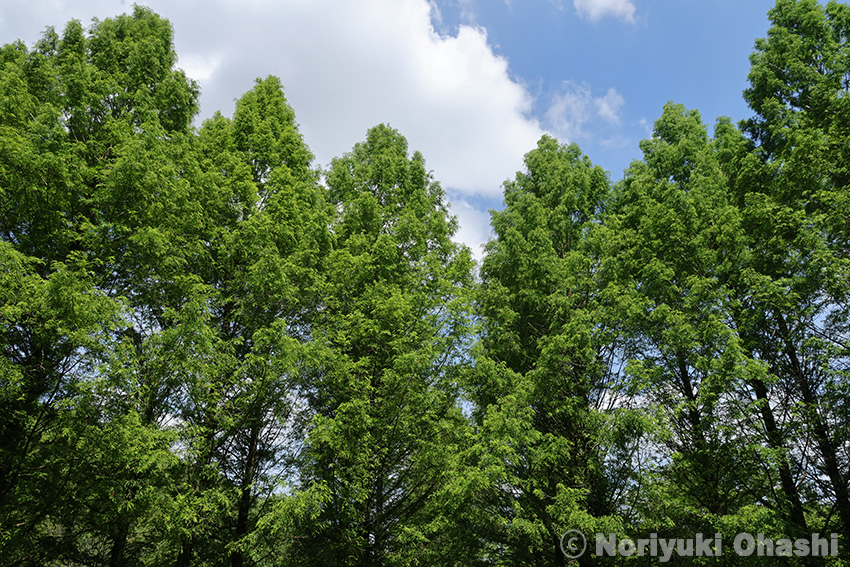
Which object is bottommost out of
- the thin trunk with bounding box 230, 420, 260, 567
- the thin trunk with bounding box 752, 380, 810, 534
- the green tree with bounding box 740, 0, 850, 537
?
the thin trunk with bounding box 230, 420, 260, 567

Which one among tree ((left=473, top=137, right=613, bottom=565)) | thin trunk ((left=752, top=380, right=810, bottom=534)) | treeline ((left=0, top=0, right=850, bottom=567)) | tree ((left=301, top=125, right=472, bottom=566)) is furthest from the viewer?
tree ((left=473, top=137, right=613, bottom=565))

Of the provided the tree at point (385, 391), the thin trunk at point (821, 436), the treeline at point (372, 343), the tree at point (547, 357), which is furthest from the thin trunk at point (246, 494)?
the thin trunk at point (821, 436)

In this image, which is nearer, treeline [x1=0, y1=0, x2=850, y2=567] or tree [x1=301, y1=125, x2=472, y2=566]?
treeline [x1=0, y1=0, x2=850, y2=567]

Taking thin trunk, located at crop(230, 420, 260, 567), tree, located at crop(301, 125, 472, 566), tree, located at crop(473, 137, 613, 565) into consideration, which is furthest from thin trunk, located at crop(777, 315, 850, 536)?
thin trunk, located at crop(230, 420, 260, 567)

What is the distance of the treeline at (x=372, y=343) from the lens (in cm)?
712

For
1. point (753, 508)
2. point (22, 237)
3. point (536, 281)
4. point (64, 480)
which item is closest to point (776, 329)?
point (753, 508)

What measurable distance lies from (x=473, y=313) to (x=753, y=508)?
627cm

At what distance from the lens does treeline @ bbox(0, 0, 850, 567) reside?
7.12 metres

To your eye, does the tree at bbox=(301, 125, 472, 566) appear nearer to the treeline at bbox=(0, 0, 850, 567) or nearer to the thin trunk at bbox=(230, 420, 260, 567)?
the treeline at bbox=(0, 0, 850, 567)

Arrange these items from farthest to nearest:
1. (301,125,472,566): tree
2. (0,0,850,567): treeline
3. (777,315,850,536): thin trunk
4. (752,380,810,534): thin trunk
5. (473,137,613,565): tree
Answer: (473,137,613,565): tree < (301,125,472,566): tree < (752,380,810,534): thin trunk < (777,315,850,536): thin trunk < (0,0,850,567): treeline

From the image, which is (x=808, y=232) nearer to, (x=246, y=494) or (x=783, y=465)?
(x=783, y=465)

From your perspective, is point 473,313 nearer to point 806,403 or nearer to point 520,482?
point 520,482

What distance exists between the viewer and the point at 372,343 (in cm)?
983

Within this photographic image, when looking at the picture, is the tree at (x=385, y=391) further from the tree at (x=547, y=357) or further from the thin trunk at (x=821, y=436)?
the thin trunk at (x=821, y=436)
